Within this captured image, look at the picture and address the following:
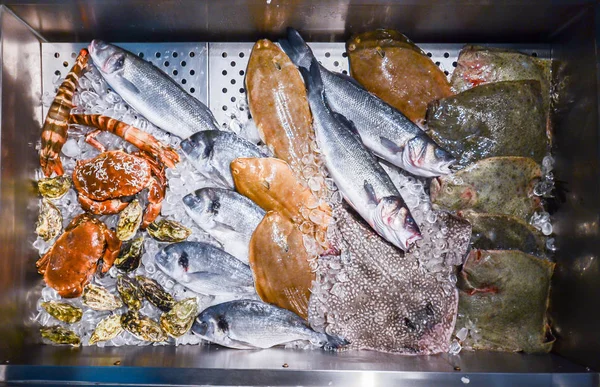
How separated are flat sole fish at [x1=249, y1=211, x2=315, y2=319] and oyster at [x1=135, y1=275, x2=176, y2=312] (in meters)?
0.47

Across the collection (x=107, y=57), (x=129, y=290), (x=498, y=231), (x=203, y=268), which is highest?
(x=107, y=57)

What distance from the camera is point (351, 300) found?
2.08 m

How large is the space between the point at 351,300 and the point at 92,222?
4.49ft

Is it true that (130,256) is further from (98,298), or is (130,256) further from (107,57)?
(107,57)

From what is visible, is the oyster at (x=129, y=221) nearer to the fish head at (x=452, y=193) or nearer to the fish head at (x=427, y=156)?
the fish head at (x=427, y=156)

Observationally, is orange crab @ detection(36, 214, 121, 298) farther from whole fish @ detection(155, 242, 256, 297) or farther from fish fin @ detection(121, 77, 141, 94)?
fish fin @ detection(121, 77, 141, 94)

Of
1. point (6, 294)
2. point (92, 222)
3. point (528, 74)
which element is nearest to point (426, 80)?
point (528, 74)

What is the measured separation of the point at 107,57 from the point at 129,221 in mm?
865

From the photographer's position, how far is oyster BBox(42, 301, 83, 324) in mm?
2188

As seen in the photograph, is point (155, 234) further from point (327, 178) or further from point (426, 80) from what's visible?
point (426, 80)

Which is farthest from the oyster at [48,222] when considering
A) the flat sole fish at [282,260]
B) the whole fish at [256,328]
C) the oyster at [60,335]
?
the flat sole fish at [282,260]

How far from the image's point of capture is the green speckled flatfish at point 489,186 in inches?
85.5

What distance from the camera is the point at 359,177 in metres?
2.05

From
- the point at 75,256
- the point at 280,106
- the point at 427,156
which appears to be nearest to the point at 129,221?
the point at 75,256
